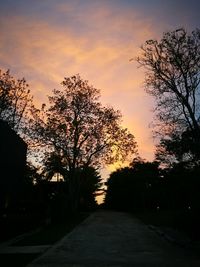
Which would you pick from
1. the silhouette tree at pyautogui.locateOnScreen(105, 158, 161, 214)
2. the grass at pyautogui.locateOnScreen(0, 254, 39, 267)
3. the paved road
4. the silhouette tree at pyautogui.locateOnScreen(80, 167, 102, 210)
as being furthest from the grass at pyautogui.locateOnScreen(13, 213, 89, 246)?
the silhouette tree at pyautogui.locateOnScreen(105, 158, 161, 214)

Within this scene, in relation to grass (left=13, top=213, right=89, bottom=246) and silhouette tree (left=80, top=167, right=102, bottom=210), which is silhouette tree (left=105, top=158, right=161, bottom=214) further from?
grass (left=13, top=213, right=89, bottom=246)

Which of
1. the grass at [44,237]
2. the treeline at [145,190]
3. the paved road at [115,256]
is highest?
the treeline at [145,190]

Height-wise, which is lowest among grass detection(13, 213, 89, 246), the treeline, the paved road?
the paved road

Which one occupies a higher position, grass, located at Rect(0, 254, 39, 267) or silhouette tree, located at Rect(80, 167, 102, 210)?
silhouette tree, located at Rect(80, 167, 102, 210)

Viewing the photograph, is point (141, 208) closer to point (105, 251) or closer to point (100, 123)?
point (100, 123)

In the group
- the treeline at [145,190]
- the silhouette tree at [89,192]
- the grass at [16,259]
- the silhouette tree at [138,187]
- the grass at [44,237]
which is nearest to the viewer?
the grass at [16,259]

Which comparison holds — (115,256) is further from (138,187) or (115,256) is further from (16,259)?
(138,187)

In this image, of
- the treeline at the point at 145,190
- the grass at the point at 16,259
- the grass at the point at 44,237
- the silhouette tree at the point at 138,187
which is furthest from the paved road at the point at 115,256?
the silhouette tree at the point at 138,187

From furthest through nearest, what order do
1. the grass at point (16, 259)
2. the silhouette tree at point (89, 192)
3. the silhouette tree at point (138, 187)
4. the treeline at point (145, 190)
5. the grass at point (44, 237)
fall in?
the silhouette tree at point (89, 192) < the silhouette tree at point (138, 187) < the treeline at point (145, 190) < the grass at point (44, 237) < the grass at point (16, 259)

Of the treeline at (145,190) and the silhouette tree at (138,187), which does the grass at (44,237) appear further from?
the silhouette tree at (138,187)

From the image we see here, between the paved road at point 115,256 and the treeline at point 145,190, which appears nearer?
the paved road at point 115,256

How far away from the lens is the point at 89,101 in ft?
141

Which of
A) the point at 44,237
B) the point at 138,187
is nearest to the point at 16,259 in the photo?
the point at 44,237

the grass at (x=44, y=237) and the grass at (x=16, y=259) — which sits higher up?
the grass at (x=44, y=237)
